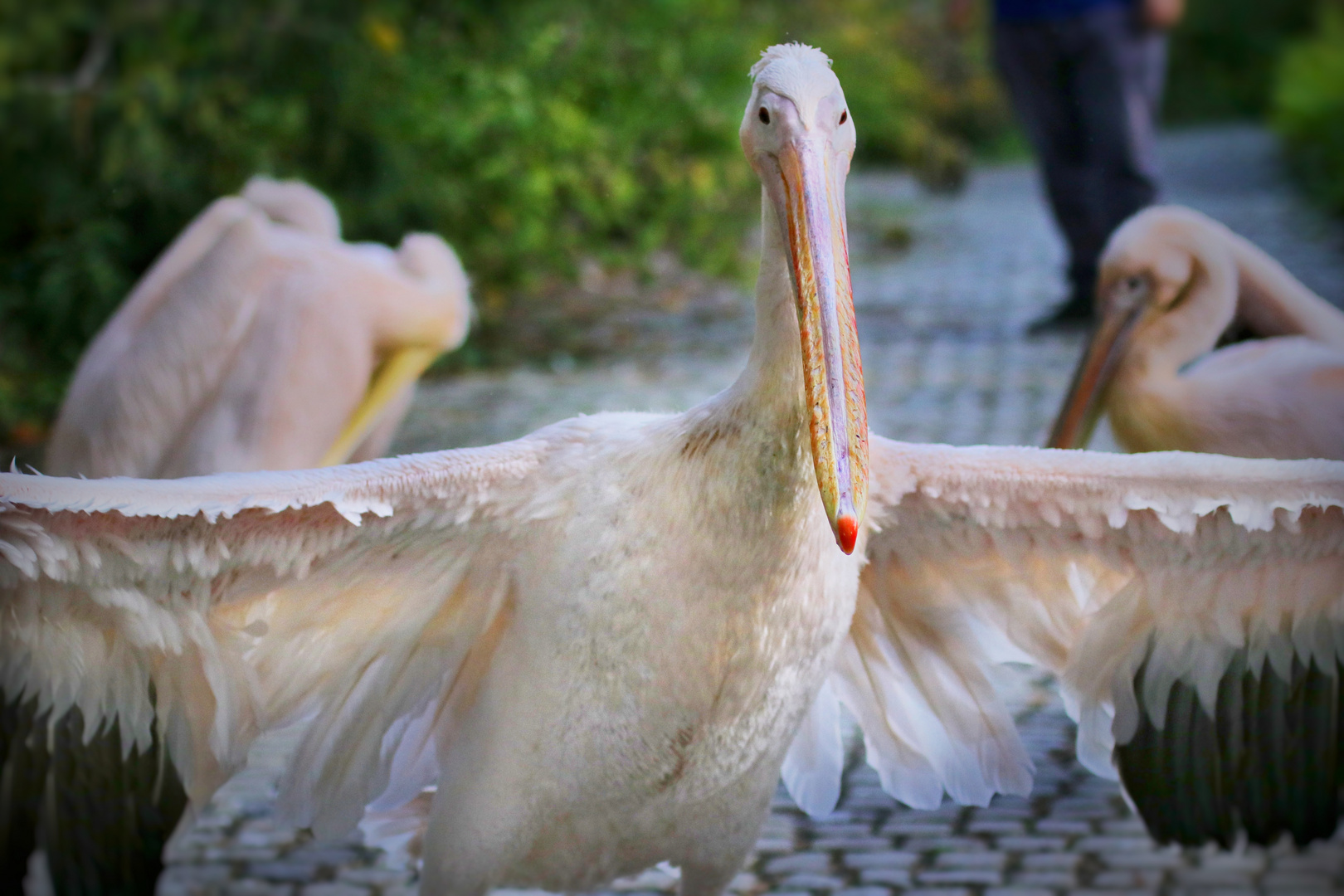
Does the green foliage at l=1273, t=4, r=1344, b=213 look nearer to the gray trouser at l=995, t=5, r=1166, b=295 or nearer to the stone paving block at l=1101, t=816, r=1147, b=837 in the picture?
the gray trouser at l=995, t=5, r=1166, b=295

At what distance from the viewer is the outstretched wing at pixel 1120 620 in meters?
2.09

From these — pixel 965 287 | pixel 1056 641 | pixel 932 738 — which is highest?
pixel 965 287

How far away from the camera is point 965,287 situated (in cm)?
716

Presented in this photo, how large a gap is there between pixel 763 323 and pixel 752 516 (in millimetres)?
247

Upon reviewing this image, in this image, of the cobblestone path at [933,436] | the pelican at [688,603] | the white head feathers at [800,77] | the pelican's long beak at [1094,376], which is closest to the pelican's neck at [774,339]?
the pelican at [688,603]

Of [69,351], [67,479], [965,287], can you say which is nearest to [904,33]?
A: [965,287]

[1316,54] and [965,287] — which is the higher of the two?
[1316,54]

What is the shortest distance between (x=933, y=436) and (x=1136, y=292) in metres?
A: 1.53

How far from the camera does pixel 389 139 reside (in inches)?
227

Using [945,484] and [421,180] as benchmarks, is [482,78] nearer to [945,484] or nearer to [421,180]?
[421,180]

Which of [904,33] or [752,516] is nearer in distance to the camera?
[752,516]

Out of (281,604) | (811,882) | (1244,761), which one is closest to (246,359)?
(281,604)

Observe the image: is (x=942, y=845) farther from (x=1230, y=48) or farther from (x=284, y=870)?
(x=1230, y=48)

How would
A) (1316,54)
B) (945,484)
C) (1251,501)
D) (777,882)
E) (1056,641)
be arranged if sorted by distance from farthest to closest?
(1316,54), (777,882), (1056,641), (945,484), (1251,501)
